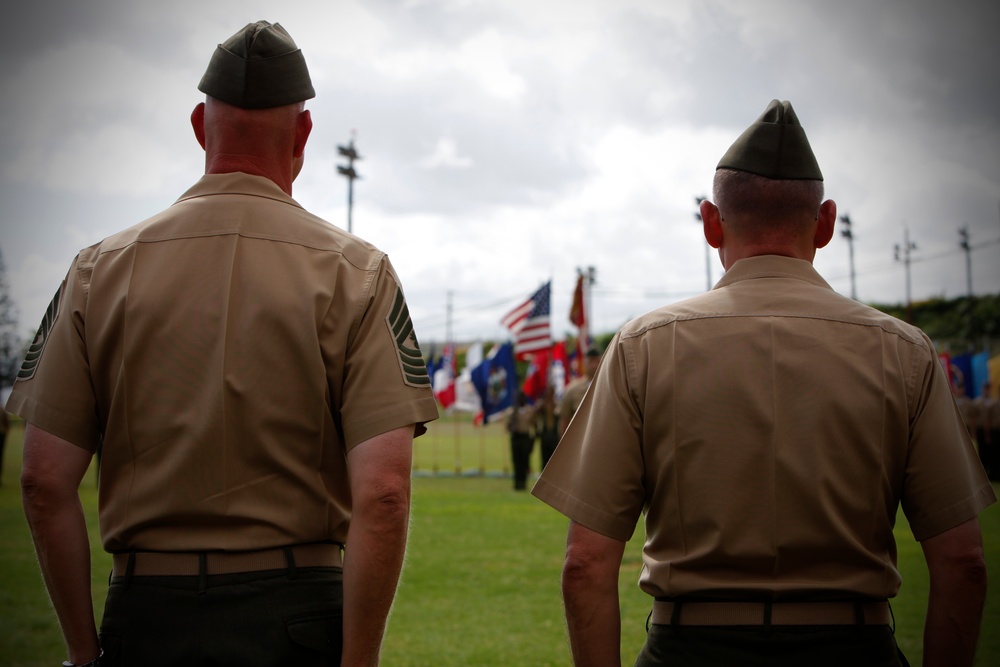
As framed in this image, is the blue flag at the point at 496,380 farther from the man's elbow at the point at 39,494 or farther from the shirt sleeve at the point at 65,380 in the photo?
the man's elbow at the point at 39,494

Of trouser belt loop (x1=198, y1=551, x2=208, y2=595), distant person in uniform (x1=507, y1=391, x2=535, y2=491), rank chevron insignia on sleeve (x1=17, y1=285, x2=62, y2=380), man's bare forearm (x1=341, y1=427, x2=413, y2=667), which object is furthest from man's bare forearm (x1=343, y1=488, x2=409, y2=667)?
distant person in uniform (x1=507, y1=391, x2=535, y2=491)

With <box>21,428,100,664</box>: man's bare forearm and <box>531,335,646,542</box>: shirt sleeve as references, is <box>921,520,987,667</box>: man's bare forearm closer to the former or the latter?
<box>531,335,646,542</box>: shirt sleeve

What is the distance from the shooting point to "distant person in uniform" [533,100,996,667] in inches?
86.1

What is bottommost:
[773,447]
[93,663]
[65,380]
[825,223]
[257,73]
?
[93,663]

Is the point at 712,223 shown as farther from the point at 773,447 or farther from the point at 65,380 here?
the point at 65,380

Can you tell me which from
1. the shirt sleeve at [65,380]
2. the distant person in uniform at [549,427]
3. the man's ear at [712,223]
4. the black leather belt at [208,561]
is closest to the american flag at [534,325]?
the distant person in uniform at [549,427]

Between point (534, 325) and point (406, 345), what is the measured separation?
17.9 m

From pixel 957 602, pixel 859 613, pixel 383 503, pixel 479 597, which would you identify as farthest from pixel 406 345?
pixel 479 597

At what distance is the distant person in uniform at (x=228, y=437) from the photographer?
203cm

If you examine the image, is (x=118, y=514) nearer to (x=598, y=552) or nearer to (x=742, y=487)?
(x=598, y=552)

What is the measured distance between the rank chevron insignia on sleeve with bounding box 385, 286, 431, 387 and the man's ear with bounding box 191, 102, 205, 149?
70 cm

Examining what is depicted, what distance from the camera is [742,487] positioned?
7.30 ft

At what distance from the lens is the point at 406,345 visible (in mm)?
2234

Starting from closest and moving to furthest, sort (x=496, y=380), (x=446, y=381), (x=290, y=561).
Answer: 1. (x=290, y=561)
2. (x=496, y=380)
3. (x=446, y=381)
